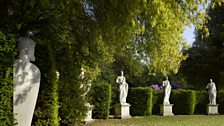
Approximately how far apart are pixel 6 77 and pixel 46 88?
144 centimetres

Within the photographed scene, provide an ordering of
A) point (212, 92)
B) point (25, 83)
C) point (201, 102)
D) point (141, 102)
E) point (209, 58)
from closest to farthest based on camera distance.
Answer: point (25, 83) < point (141, 102) < point (212, 92) < point (201, 102) < point (209, 58)

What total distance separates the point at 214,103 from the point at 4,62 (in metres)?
18.6

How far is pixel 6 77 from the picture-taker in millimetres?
8125

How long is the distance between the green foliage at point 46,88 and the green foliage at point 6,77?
3.65ft

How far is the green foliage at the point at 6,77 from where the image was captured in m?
8.02

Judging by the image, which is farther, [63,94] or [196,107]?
[196,107]

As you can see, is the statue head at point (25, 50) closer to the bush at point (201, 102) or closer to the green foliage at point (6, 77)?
the green foliage at point (6, 77)

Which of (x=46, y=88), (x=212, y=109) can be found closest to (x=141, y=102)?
(x=212, y=109)

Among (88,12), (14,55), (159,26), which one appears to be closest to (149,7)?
(159,26)

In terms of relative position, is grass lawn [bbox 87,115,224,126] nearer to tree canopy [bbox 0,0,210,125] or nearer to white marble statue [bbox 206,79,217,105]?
tree canopy [bbox 0,0,210,125]

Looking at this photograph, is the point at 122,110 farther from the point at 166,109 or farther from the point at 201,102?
the point at 201,102

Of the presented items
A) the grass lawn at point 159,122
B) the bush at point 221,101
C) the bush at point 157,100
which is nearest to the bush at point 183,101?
the bush at point 157,100

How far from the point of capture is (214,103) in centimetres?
2452

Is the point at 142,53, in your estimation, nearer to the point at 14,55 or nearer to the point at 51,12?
the point at 51,12
